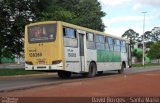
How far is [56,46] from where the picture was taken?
2338 centimetres

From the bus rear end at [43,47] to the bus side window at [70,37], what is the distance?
667 millimetres

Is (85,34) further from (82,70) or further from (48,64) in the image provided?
(48,64)

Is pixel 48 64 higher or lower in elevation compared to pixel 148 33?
lower

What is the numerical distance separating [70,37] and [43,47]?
5.66 feet

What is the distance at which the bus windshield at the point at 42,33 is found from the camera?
927 inches

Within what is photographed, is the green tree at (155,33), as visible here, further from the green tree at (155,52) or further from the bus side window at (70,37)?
the bus side window at (70,37)

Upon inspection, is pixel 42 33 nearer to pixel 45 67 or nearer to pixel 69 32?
pixel 69 32

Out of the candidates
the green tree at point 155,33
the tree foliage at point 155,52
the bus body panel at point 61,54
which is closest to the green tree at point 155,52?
the tree foliage at point 155,52

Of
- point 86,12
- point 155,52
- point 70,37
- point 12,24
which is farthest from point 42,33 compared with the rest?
point 155,52

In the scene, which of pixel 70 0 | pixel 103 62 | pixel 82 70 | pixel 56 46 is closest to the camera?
pixel 56 46

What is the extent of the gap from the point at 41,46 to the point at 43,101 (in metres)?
14.9

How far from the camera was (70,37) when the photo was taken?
2448 centimetres

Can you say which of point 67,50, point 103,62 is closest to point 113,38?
point 103,62

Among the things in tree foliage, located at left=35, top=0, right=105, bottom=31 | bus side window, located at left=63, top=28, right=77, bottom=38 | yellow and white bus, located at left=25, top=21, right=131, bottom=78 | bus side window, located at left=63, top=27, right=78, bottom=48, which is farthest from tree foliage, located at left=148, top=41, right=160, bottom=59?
bus side window, located at left=63, top=28, right=77, bottom=38
